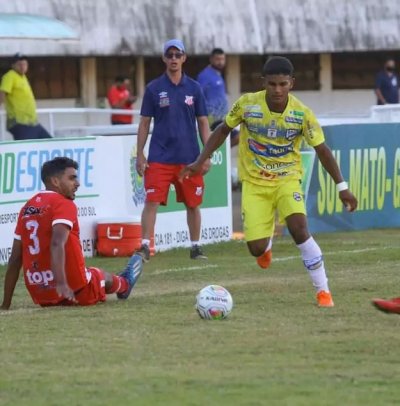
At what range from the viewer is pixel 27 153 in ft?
48.4

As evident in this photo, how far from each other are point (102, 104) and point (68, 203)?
1856cm

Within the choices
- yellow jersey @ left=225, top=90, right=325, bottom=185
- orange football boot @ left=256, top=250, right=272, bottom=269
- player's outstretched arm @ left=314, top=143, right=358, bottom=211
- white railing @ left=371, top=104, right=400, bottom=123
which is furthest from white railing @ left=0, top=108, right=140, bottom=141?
player's outstretched arm @ left=314, top=143, right=358, bottom=211

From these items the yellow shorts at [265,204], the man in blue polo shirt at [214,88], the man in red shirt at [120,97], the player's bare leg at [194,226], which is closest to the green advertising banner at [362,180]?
the player's bare leg at [194,226]

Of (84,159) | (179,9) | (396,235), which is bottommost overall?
(396,235)

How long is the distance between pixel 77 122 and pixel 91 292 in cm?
1680

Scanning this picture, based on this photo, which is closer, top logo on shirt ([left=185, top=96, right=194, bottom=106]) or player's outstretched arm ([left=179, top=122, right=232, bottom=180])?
player's outstretched arm ([left=179, top=122, right=232, bottom=180])

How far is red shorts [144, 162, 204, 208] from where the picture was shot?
14273 millimetres

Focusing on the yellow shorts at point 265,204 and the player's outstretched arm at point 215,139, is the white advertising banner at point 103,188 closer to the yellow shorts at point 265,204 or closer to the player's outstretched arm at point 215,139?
the player's outstretched arm at point 215,139

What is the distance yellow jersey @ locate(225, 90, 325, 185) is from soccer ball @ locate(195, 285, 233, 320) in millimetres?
1199

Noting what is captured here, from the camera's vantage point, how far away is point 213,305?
33.0 feet

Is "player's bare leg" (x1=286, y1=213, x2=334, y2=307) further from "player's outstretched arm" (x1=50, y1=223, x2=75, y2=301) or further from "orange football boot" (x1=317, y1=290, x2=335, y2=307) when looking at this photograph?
"player's outstretched arm" (x1=50, y1=223, x2=75, y2=301)

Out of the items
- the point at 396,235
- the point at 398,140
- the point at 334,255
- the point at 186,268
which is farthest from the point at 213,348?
the point at 398,140

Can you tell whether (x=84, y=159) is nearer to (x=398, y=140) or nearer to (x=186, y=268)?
(x=186, y=268)

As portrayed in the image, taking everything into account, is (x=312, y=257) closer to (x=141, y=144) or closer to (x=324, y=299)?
(x=324, y=299)
